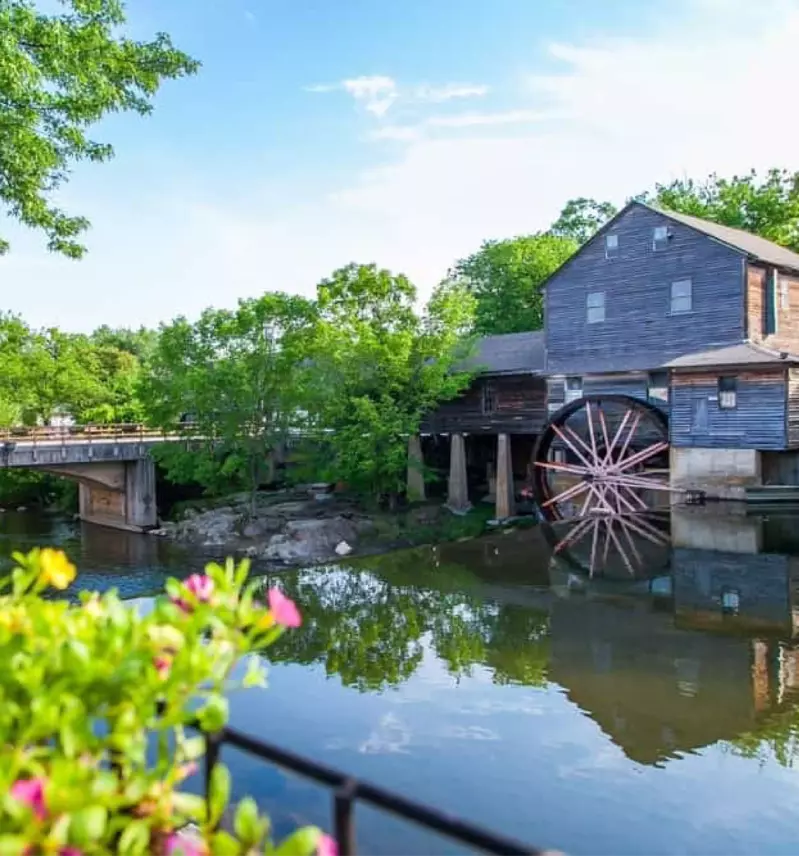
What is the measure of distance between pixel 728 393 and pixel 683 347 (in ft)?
6.18

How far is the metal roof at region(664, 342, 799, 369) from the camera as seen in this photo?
18.3 metres

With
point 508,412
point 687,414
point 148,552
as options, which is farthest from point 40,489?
point 687,414

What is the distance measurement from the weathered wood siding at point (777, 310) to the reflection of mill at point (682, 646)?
6.71 m

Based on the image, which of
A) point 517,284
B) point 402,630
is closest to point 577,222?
point 517,284

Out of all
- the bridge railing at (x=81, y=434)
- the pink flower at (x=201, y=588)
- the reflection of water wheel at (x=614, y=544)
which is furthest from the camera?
the bridge railing at (x=81, y=434)

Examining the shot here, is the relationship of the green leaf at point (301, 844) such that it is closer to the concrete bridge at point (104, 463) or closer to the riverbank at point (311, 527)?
the riverbank at point (311, 527)

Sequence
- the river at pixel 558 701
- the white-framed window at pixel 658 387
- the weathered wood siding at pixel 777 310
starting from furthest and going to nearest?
the white-framed window at pixel 658 387, the weathered wood siding at pixel 777 310, the river at pixel 558 701

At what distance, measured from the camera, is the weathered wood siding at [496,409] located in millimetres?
23938

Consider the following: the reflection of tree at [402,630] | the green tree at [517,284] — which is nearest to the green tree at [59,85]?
the reflection of tree at [402,630]

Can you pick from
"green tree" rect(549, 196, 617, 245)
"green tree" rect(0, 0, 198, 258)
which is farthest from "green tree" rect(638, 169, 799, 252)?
"green tree" rect(0, 0, 198, 258)

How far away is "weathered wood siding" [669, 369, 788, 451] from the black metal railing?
19196mm

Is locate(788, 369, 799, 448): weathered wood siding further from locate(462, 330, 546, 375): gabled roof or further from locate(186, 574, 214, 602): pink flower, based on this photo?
locate(186, 574, 214, 602): pink flower

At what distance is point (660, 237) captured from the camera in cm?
2081

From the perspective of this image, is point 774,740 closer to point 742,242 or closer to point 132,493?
point 742,242
